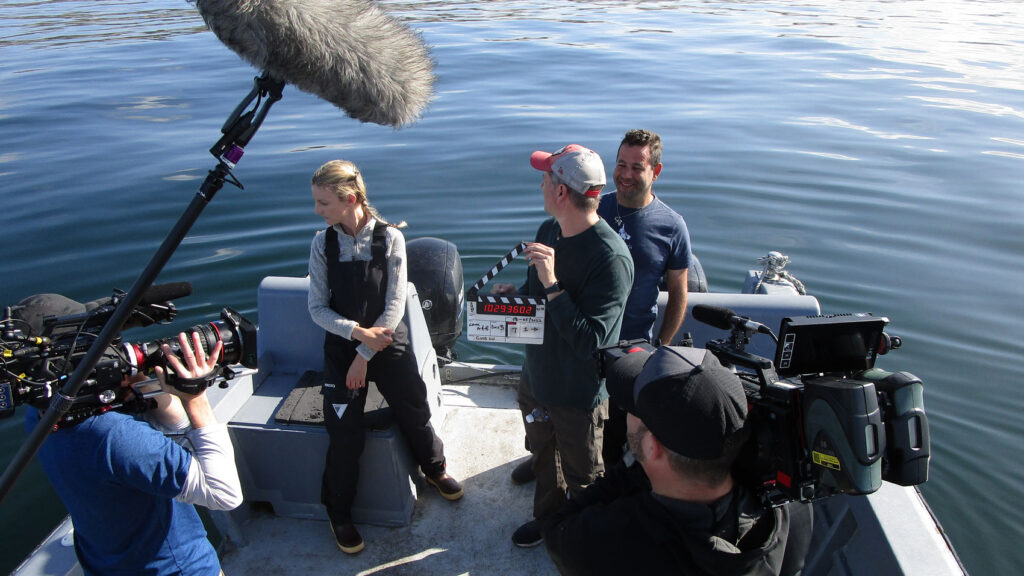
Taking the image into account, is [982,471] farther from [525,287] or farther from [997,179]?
[997,179]

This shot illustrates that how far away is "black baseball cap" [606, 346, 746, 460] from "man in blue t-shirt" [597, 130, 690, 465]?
1509 millimetres

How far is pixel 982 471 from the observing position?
459 centimetres

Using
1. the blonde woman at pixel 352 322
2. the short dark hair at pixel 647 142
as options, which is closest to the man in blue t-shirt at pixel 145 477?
the blonde woman at pixel 352 322

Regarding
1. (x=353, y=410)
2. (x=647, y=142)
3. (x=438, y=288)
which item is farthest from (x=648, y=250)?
(x=438, y=288)

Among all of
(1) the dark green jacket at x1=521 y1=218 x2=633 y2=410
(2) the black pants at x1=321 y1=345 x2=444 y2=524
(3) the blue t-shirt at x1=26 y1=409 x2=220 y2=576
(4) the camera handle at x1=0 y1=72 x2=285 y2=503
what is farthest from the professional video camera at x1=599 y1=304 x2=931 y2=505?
(2) the black pants at x1=321 y1=345 x2=444 y2=524

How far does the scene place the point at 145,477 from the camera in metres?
1.77

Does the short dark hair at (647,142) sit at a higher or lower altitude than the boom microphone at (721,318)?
higher

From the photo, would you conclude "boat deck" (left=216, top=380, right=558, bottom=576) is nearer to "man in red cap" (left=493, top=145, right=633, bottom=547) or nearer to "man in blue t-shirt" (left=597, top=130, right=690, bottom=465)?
"man in red cap" (left=493, top=145, right=633, bottom=547)

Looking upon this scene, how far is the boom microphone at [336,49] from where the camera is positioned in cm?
153

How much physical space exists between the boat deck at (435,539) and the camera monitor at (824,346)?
6.02 feet

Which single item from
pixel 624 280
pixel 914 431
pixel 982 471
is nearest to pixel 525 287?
pixel 624 280

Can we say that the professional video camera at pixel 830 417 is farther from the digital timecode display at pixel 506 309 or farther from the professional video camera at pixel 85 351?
the professional video camera at pixel 85 351

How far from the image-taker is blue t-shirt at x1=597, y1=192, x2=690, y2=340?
124 inches

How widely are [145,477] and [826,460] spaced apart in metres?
1.75
